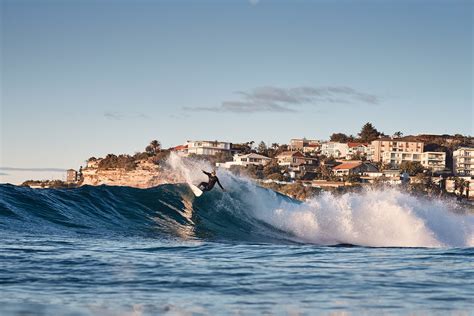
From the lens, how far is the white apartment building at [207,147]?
427 feet

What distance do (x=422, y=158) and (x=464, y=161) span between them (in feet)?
23.0

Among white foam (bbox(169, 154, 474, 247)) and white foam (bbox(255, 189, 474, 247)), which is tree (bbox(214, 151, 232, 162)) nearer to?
white foam (bbox(169, 154, 474, 247))

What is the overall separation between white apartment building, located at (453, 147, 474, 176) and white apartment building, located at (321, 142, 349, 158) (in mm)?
20737

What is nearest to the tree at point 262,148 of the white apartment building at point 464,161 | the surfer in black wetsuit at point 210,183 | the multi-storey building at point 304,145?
the multi-storey building at point 304,145

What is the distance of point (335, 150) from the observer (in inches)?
5502

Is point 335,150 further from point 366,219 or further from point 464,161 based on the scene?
point 366,219

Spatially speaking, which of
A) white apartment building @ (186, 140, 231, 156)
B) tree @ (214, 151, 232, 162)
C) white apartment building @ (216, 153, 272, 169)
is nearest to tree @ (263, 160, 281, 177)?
white apartment building @ (216, 153, 272, 169)

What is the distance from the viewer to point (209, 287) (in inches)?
353

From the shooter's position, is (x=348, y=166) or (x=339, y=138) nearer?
(x=348, y=166)

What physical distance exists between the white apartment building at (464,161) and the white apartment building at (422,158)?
271cm

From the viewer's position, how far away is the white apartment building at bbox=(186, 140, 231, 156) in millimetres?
130000

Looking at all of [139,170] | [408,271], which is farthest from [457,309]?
[139,170]

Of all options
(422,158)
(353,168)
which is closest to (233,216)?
(353,168)

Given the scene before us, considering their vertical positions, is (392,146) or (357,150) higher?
(392,146)
